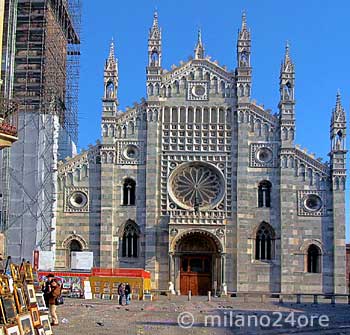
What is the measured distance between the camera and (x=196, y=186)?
4938 cm

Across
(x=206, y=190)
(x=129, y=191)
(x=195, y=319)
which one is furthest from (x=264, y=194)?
(x=195, y=319)

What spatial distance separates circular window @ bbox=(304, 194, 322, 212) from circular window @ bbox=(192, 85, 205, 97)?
32.9 ft

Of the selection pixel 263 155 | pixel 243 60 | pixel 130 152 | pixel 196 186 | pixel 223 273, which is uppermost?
pixel 243 60

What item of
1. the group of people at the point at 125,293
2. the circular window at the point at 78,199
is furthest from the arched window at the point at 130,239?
the group of people at the point at 125,293

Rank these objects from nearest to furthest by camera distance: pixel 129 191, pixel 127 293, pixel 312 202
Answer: pixel 127 293 < pixel 312 202 < pixel 129 191

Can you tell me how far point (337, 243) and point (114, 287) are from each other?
48.6 ft

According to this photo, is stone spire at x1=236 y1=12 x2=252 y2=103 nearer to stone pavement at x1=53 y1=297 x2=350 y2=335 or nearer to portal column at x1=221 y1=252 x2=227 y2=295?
portal column at x1=221 y1=252 x2=227 y2=295

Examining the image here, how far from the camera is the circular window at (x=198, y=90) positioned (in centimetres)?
4993

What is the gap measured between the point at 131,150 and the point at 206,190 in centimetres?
578

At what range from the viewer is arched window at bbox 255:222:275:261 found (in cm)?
4838

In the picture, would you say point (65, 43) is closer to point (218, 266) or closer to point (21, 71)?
point (21, 71)

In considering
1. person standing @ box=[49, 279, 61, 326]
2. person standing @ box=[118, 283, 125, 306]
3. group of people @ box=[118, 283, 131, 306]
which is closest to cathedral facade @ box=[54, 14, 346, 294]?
group of people @ box=[118, 283, 131, 306]

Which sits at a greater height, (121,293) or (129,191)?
(129,191)

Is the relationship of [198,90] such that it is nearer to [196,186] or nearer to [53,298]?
[196,186]
